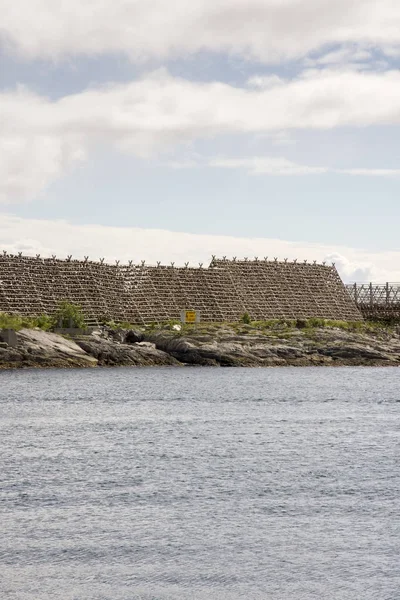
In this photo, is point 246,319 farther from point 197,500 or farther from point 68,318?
point 197,500

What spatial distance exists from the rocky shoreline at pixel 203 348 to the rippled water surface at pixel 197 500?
22215 millimetres

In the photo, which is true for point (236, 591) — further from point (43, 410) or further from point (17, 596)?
point (43, 410)

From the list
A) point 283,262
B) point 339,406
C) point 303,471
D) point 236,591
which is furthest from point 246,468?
point 283,262

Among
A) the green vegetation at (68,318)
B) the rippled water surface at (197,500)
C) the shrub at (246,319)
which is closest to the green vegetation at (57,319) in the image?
the green vegetation at (68,318)

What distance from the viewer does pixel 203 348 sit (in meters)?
83.8

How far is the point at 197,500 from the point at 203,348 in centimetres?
5719

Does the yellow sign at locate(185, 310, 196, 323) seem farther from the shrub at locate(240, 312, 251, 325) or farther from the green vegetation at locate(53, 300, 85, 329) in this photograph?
the green vegetation at locate(53, 300, 85, 329)

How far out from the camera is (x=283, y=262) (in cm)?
11981

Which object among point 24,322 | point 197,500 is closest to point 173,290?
point 24,322

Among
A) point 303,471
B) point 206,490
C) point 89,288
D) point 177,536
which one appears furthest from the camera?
point 89,288

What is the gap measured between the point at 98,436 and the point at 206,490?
506 inches

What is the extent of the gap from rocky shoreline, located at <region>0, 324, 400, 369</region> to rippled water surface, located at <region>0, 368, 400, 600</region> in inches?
875

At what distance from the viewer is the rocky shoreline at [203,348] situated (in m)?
76.6

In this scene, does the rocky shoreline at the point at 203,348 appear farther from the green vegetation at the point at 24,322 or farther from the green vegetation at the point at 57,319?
the green vegetation at the point at 57,319
